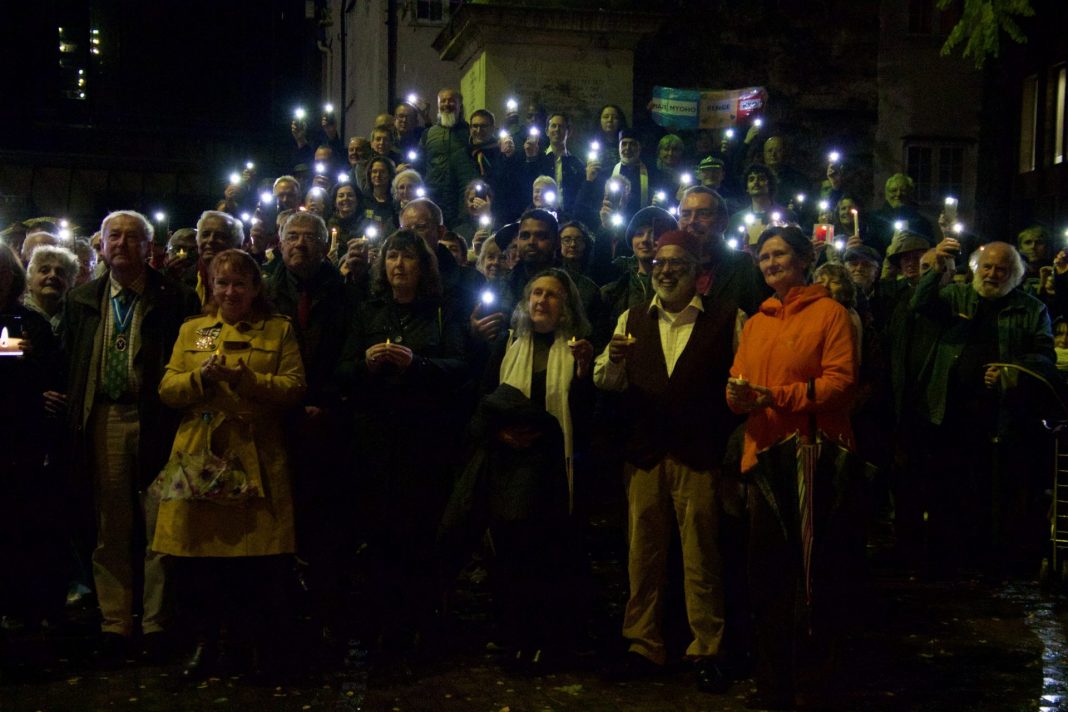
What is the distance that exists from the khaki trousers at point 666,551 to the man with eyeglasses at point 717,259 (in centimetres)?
108

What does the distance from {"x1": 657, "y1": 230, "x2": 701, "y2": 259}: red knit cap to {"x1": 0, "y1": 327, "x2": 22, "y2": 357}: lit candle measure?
3.44 metres

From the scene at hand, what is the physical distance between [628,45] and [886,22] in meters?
8.50

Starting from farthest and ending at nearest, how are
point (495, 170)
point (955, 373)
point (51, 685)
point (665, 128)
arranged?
point (665, 128) → point (495, 170) → point (955, 373) → point (51, 685)

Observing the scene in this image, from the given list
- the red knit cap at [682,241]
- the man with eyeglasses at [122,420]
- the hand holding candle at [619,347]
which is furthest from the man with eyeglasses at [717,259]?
the man with eyeglasses at [122,420]

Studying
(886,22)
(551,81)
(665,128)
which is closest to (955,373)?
(551,81)

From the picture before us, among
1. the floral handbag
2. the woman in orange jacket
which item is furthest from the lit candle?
the woman in orange jacket

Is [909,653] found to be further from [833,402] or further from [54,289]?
[54,289]

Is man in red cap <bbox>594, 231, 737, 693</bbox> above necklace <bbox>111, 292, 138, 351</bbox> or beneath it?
beneath

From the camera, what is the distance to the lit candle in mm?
6674

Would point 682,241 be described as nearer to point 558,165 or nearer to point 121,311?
point 121,311

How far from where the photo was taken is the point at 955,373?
8992mm

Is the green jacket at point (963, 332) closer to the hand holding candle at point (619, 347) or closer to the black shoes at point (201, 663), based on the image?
the hand holding candle at point (619, 347)

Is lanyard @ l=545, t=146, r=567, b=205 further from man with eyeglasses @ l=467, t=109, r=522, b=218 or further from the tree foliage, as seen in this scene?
the tree foliage

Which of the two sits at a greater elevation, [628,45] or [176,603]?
[628,45]
